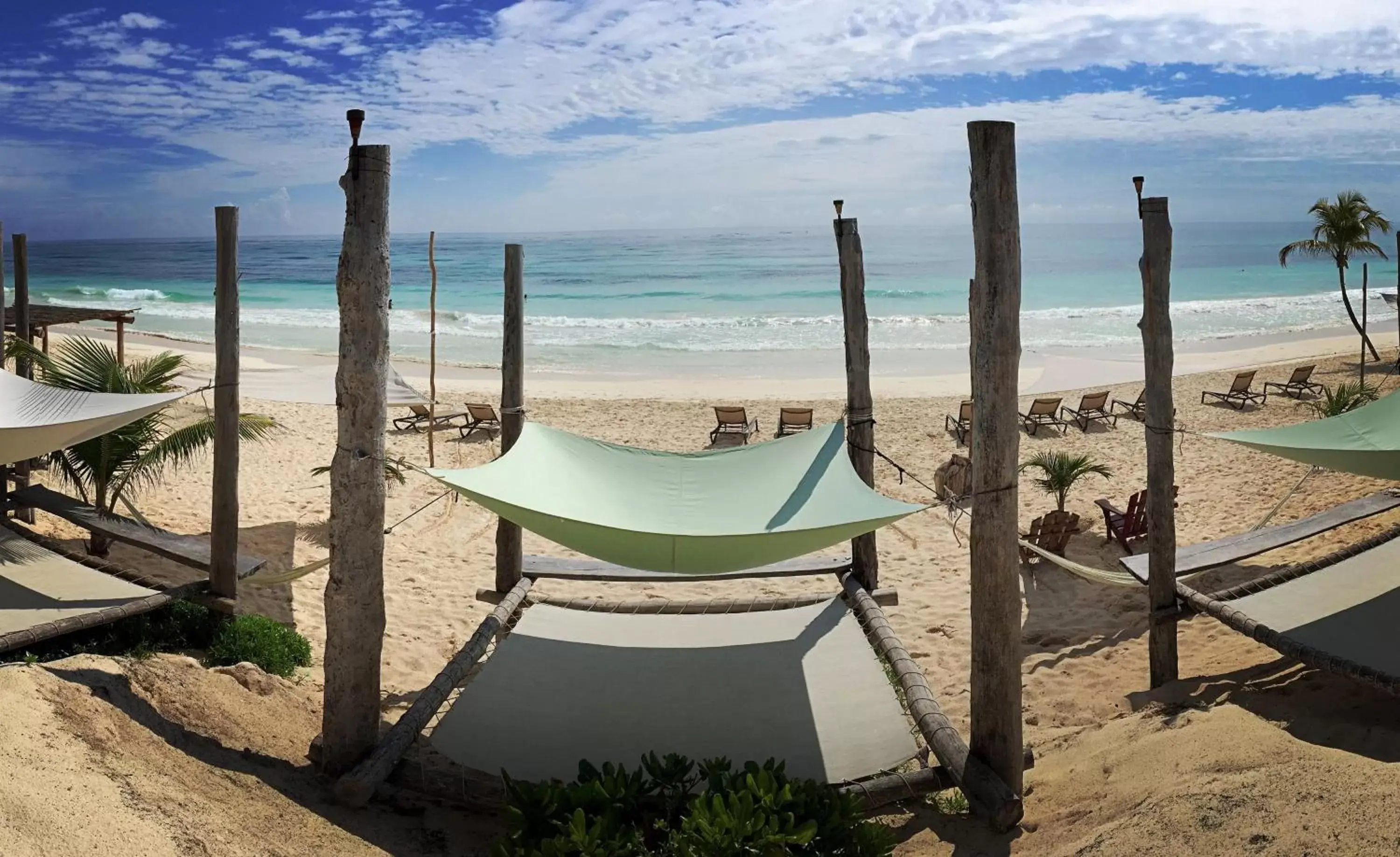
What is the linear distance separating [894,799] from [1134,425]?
10.8 meters

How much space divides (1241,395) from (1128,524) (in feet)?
25.3

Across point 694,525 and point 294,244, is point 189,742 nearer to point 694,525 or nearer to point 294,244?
point 694,525

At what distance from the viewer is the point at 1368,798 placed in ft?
11.3

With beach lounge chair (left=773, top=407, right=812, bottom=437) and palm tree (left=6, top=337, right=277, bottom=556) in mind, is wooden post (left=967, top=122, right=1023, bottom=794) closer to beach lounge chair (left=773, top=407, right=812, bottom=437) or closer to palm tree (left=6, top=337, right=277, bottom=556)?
palm tree (left=6, top=337, right=277, bottom=556)

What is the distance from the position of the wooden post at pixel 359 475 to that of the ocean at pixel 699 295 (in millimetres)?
17171

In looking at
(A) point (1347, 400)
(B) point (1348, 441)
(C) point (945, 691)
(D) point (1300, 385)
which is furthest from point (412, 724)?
(D) point (1300, 385)

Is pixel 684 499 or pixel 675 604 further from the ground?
pixel 684 499

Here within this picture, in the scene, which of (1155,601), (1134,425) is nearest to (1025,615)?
(1155,601)

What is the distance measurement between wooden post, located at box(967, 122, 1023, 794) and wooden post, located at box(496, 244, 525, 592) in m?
3.34

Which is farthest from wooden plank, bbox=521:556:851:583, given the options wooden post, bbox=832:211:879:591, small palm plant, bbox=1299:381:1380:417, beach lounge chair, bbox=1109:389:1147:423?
beach lounge chair, bbox=1109:389:1147:423

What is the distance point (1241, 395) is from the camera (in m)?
14.7

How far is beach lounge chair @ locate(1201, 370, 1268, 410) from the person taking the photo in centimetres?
1455

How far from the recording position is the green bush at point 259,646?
5.98m

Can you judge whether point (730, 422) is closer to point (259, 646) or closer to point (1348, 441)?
point (259, 646)
